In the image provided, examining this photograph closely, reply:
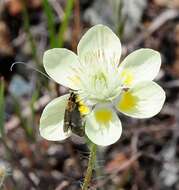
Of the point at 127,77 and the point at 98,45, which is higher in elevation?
the point at 98,45

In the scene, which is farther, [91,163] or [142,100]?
[142,100]

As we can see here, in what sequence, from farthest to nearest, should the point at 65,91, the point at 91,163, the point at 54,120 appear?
the point at 65,91, the point at 54,120, the point at 91,163

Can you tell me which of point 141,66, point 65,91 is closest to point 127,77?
point 141,66

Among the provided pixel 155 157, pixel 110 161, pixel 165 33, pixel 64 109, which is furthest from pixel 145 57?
pixel 165 33

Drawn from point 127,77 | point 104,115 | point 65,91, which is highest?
point 127,77

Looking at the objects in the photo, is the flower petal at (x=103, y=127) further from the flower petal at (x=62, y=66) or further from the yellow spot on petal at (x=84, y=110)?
the flower petal at (x=62, y=66)

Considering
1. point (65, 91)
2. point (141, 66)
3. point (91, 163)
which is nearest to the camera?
point (91, 163)

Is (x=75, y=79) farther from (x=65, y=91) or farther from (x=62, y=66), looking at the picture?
(x=65, y=91)

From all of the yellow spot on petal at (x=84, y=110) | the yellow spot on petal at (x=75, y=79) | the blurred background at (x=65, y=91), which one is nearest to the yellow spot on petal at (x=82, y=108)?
the yellow spot on petal at (x=84, y=110)
